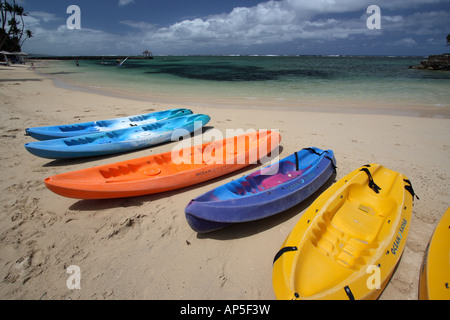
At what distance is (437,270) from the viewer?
237 cm

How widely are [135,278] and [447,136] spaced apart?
9720mm

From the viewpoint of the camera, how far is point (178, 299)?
2545mm

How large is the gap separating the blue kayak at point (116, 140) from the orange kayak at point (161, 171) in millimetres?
1750

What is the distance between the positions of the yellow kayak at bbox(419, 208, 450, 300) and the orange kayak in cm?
338

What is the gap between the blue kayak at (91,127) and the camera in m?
5.97

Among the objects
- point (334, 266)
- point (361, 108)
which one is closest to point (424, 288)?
point (334, 266)

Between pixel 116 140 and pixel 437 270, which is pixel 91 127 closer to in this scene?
pixel 116 140

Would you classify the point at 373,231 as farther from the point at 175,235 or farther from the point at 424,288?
the point at 175,235

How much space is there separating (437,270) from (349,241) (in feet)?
2.92

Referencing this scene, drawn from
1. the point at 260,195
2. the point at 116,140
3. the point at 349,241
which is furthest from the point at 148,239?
the point at 116,140

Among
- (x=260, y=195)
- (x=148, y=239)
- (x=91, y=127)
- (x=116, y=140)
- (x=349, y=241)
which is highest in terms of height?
(x=91, y=127)
